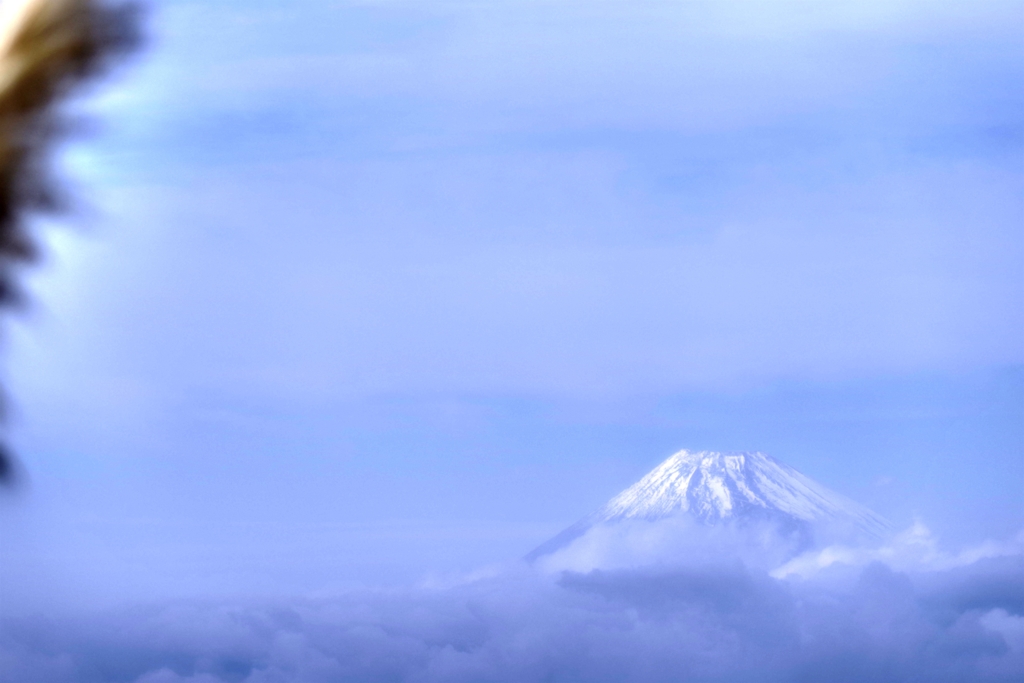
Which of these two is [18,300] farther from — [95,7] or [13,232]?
[95,7]

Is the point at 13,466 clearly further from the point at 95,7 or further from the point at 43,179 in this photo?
the point at 95,7

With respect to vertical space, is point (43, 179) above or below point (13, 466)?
above

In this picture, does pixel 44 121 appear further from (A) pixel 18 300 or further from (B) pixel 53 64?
(A) pixel 18 300

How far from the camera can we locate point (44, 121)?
0.51 meters

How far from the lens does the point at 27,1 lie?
48 centimetres

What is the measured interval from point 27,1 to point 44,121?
0.10 meters

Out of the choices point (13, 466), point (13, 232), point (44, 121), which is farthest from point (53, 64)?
point (13, 466)

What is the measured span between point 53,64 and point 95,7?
0.07m

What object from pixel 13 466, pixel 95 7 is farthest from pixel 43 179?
pixel 13 466

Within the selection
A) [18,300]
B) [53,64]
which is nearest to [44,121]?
[53,64]

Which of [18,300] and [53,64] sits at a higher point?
[53,64]

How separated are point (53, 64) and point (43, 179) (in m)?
0.11

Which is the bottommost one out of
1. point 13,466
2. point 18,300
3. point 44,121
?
point 13,466

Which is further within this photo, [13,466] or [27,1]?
[13,466]
